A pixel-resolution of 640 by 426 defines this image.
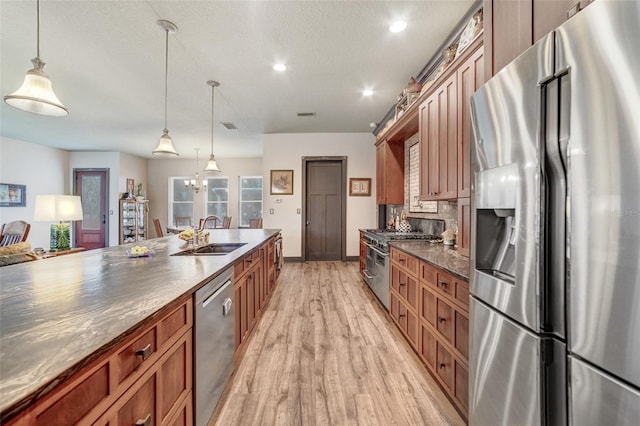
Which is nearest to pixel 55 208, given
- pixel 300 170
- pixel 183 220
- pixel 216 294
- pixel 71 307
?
pixel 216 294

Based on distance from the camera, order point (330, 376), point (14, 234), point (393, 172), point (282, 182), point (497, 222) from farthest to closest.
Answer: point (282, 182) < point (393, 172) < point (14, 234) < point (330, 376) < point (497, 222)

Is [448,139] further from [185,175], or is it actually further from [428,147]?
[185,175]

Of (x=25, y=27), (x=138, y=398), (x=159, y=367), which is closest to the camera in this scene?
(x=138, y=398)

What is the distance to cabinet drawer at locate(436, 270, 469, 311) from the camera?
5.00 ft

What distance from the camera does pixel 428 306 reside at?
2.02m

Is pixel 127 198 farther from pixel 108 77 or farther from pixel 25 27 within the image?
pixel 25 27

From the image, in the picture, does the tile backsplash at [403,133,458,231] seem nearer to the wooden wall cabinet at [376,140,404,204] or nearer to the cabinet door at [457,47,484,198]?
the wooden wall cabinet at [376,140,404,204]

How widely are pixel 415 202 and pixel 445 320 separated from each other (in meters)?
2.49

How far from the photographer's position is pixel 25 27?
256cm

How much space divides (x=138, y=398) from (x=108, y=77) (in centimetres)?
407

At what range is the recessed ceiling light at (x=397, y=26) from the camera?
101 inches

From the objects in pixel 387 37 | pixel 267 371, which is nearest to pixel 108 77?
pixel 387 37

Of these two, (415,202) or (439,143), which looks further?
(415,202)

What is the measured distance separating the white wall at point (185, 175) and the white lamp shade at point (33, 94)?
7223 millimetres
